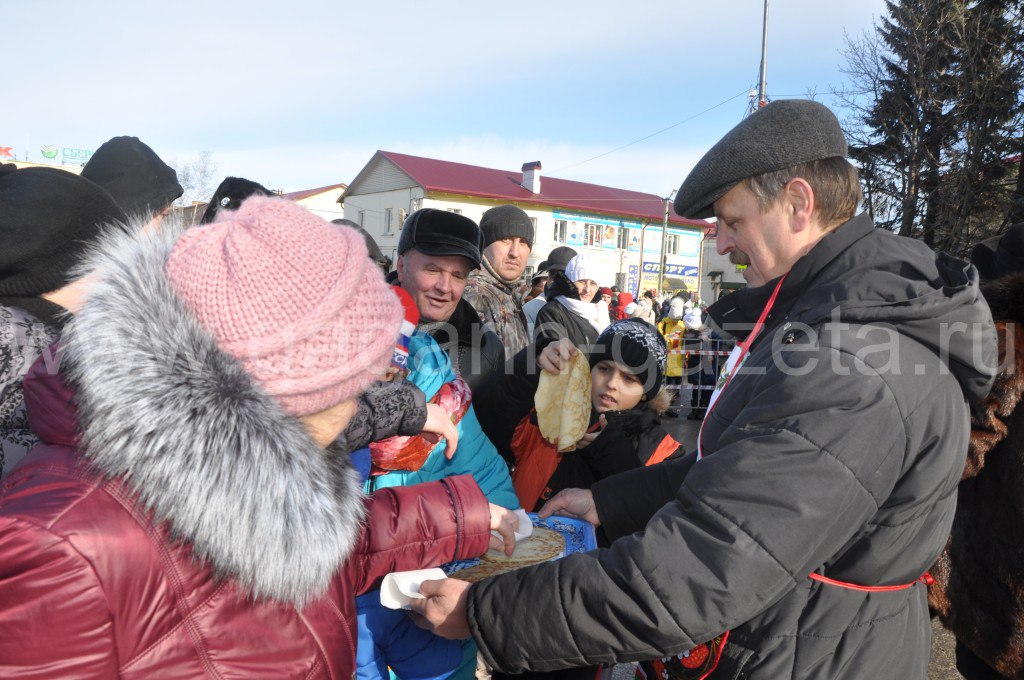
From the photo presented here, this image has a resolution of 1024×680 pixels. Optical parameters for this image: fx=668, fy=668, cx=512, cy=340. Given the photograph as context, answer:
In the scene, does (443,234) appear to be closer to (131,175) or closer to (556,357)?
(556,357)

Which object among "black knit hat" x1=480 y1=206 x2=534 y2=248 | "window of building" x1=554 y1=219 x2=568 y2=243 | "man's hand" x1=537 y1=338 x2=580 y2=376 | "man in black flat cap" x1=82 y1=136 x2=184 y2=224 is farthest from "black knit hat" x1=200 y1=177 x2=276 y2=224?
"window of building" x1=554 y1=219 x2=568 y2=243

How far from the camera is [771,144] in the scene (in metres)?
1.61

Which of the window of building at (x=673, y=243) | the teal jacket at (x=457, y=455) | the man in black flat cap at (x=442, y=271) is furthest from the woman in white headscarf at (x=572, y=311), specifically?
the window of building at (x=673, y=243)

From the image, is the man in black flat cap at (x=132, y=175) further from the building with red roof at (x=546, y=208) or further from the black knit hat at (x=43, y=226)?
the building with red roof at (x=546, y=208)

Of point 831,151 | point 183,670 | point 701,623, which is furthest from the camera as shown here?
point 831,151

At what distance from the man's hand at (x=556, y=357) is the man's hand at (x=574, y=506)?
0.67 meters

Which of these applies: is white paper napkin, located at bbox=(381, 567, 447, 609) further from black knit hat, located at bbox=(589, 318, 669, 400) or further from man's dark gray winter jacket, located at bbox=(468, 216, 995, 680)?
black knit hat, located at bbox=(589, 318, 669, 400)

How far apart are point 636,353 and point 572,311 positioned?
6.24ft

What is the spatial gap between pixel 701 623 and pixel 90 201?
201 cm

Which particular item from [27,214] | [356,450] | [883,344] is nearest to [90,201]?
[27,214]

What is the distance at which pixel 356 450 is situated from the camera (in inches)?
77.3

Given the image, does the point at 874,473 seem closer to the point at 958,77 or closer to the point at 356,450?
the point at 356,450

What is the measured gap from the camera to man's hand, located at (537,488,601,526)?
2.22m

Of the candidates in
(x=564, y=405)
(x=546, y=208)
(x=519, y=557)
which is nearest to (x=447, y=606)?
(x=519, y=557)
